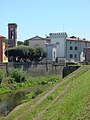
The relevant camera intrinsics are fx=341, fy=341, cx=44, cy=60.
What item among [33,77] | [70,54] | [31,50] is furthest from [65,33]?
[33,77]

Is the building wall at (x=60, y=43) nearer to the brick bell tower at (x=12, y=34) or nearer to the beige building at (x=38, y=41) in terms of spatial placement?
the beige building at (x=38, y=41)

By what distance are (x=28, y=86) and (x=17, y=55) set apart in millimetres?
14866

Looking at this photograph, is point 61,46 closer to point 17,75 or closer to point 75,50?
point 75,50

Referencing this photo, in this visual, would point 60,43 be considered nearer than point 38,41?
No

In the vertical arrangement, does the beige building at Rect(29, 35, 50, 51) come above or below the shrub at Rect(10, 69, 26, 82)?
above

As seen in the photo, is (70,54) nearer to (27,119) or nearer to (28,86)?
(28,86)

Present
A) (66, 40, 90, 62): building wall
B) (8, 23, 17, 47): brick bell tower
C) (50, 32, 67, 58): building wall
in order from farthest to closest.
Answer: (66, 40, 90, 62): building wall → (50, 32, 67, 58): building wall → (8, 23, 17, 47): brick bell tower

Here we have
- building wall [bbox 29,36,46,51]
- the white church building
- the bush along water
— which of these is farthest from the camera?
building wall [bbox 29,36,46,51]

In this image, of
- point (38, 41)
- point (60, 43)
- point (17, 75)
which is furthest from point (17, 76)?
point (60, 43)

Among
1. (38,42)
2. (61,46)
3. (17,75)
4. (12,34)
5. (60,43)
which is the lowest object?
(17,75)

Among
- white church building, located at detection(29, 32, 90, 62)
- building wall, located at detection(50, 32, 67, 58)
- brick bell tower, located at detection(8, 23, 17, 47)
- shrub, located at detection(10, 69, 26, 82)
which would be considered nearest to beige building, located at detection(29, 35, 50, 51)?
white church building, located at detection(29, 32, 90, 62)

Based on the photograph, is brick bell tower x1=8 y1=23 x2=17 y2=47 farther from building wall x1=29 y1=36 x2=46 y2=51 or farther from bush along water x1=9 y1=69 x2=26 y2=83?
bush along water x1=9 y1=69 x2=26 y2=83

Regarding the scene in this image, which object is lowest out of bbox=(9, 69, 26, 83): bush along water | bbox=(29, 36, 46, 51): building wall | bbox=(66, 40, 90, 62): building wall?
bbox=(9, 69, 26, 83): bush along water

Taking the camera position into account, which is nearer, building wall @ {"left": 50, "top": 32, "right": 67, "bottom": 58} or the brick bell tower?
the brick bell tower
